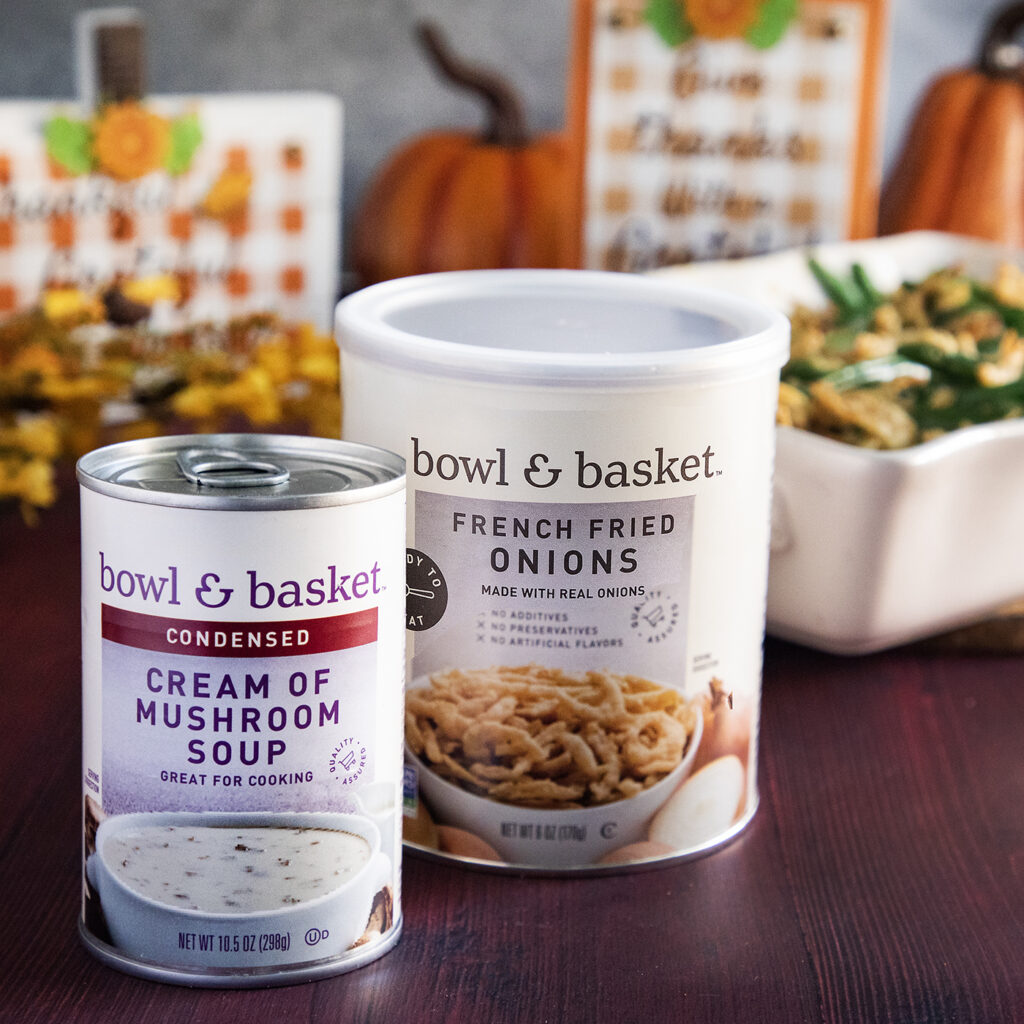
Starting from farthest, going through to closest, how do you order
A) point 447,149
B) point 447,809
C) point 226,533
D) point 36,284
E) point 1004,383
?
point 447,149 < point 36,284 < point 1004,383 < point 447,809 < point 226,533

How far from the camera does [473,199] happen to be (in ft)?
3.72

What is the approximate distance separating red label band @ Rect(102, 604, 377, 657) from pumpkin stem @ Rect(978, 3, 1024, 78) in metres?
0.97

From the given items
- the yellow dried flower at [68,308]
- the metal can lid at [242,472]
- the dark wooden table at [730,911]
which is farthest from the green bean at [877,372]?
the yellow dried flower at [68,308]

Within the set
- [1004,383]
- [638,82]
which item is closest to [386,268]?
[638,82]

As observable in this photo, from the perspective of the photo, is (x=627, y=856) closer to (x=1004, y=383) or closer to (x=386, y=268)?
(x=1004, y=383)

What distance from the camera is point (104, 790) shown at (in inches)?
16.0

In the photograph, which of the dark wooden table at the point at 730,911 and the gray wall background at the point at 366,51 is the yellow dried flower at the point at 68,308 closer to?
the dark wooden table at the point at 730,911

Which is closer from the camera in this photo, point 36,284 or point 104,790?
point 104,790

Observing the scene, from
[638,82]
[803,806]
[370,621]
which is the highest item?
[638,82]

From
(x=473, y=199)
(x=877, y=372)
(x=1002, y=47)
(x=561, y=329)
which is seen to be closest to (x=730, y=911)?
(x=561, y=329)

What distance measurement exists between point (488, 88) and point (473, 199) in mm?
88

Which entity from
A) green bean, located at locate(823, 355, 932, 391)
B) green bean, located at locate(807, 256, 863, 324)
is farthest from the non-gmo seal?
green bean, located at locate(807, 256, 863, 324)

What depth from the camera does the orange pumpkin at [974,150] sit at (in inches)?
44.5

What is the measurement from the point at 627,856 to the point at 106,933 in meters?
0.17
